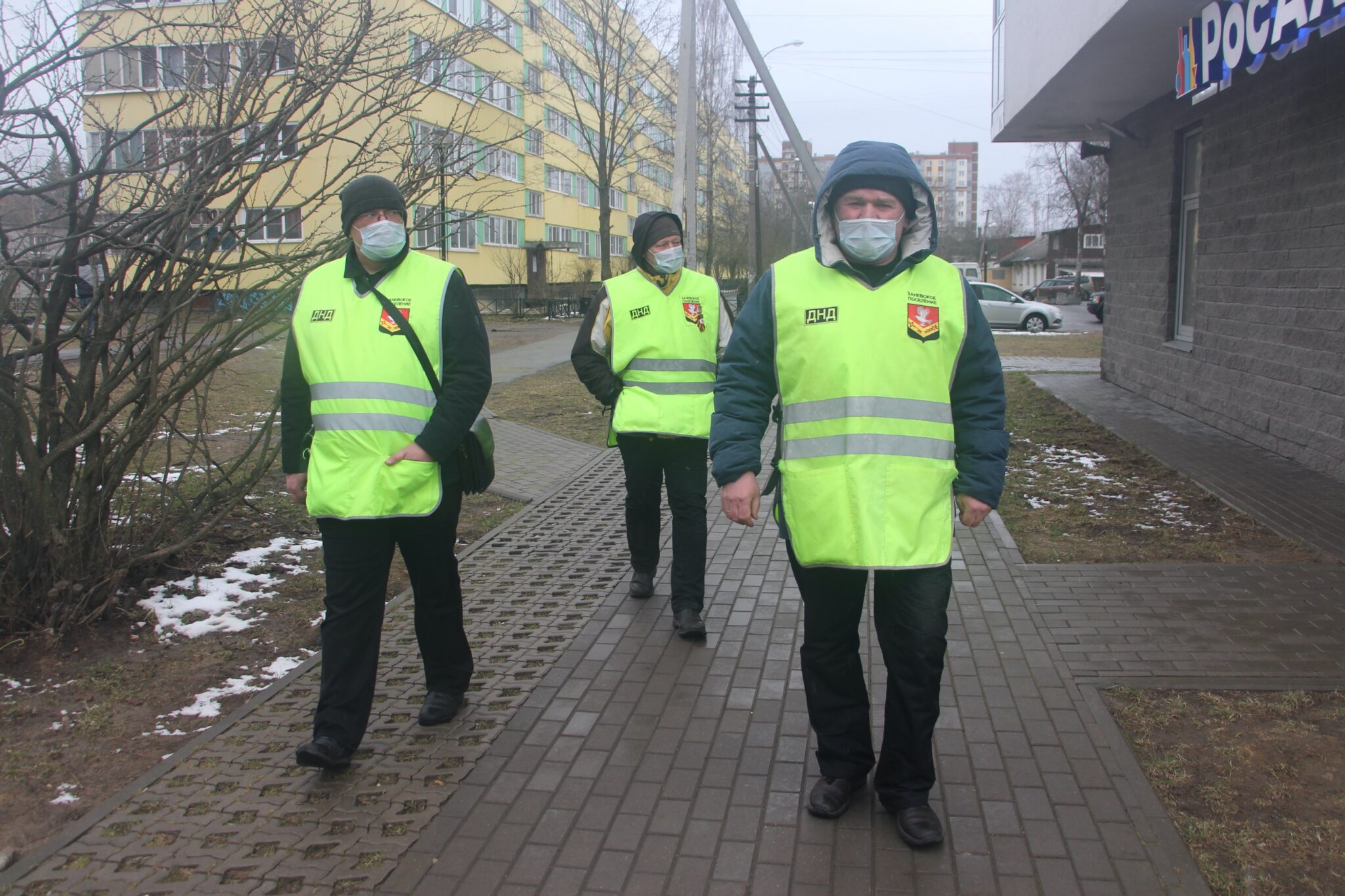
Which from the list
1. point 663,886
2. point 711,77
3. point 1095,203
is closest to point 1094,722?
point 663,886

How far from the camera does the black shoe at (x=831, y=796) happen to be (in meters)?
3.37

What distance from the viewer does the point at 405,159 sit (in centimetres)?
662

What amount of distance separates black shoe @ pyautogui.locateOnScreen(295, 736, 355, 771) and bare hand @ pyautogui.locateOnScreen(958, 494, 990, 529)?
213cm

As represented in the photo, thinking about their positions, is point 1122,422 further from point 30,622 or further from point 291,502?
point 30,622

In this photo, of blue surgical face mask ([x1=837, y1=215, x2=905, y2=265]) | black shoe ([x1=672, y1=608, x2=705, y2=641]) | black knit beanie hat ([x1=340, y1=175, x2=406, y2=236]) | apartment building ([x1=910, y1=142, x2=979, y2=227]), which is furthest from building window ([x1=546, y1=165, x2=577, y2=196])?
apartment building ([x1=910, y1=142, x2=979, y2=227])

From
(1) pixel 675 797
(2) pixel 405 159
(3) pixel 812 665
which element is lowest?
(1) pixel 675 797

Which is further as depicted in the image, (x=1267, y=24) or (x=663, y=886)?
(x=1267, y=24)

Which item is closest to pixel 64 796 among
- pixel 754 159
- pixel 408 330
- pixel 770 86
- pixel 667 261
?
pixel 408 330

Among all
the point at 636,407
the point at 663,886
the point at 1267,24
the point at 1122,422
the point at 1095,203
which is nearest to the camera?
the point at 663,886

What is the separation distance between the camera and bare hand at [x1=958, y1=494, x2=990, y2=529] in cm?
324

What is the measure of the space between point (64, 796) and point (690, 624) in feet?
8.30

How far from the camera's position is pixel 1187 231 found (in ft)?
40.3

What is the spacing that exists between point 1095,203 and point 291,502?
238 feet

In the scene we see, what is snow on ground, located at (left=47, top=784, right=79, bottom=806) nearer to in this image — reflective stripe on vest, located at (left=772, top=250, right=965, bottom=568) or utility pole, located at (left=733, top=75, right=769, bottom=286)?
reflective stripe on vest, located at (left=772, top=250, right=965, bottom=568)
